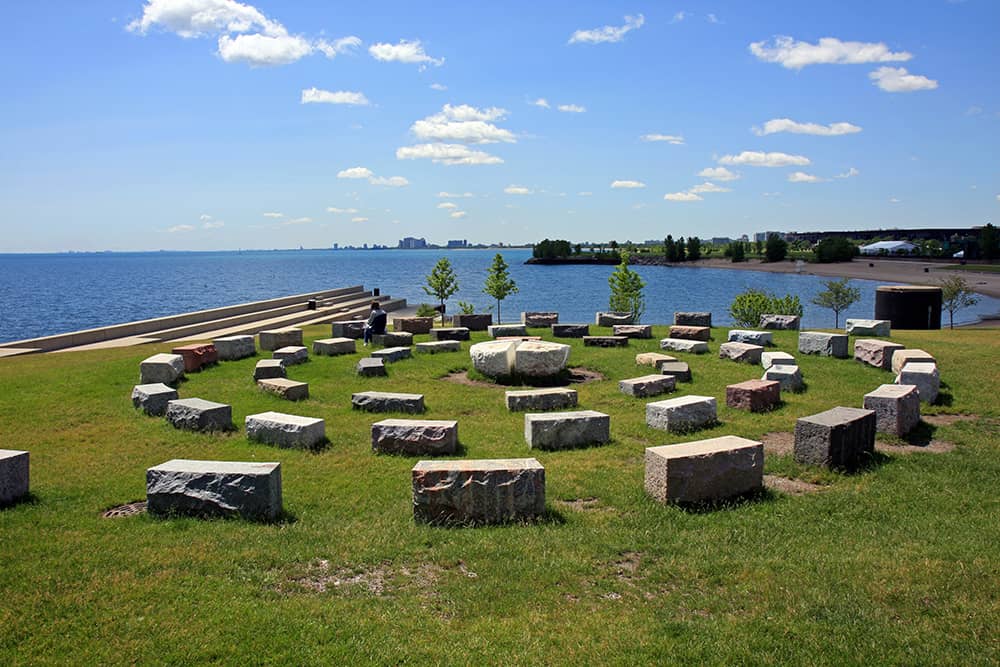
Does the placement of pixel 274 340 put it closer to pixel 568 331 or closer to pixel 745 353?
pixel 568 331

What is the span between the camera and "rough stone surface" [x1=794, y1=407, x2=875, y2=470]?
9.73 metres

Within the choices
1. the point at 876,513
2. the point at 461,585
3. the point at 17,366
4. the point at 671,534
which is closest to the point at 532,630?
the point at 461,585

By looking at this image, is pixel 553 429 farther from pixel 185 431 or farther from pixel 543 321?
pixel 543 321

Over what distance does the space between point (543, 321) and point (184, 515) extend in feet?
64.3

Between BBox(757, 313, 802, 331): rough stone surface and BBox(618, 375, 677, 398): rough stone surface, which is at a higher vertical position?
BBox(757, 313, 802, 331): rough stone surface

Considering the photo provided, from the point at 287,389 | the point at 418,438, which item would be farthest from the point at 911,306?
the point at 287,389

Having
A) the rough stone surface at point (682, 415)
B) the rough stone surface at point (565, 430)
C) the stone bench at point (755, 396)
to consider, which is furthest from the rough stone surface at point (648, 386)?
the rough stone surface at point (565, 430)

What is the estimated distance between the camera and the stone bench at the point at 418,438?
1095 cm

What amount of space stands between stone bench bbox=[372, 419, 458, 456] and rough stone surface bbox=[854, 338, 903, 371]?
12594mm

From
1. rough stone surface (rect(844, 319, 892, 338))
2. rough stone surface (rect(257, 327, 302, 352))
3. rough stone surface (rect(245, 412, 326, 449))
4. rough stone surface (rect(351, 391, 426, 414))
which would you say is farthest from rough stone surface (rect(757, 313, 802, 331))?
rough stone surface (rect(245, 412, 326, 449))

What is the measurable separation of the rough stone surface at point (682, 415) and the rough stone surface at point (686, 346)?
8133 mm

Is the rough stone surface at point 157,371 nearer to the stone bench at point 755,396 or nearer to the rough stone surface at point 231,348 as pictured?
the rough stone surface at point 231,348

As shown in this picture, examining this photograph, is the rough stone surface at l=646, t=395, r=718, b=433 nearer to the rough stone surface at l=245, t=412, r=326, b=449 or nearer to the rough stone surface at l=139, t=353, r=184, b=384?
the rough stone surface at l=245, t=412, r=326, b=449

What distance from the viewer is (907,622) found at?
5.41m
